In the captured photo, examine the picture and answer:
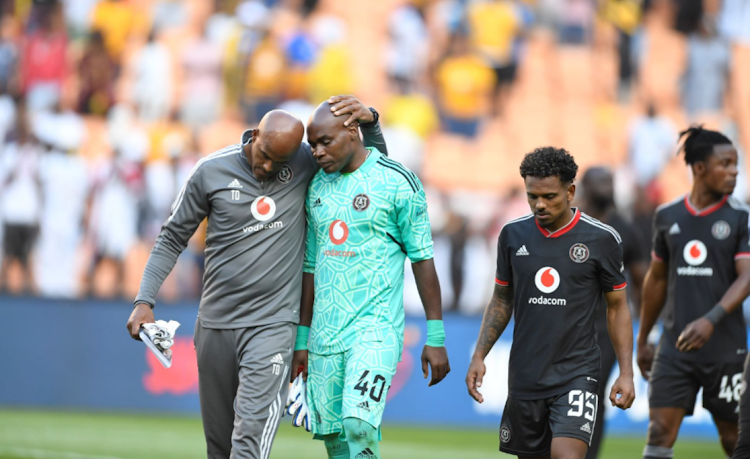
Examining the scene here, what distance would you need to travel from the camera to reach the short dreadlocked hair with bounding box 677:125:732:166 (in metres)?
7.20

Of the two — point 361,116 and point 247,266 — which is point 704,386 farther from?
point 247,266

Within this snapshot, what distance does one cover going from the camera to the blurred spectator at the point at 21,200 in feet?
47.7

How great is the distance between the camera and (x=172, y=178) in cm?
1541

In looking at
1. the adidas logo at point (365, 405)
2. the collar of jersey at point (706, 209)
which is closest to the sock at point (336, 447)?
the adidas logo at point (365, 405)

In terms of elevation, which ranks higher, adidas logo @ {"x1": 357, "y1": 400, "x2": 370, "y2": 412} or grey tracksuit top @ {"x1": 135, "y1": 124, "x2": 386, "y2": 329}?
grey tracksuit top @ {"x1": 135, "y1": 124, "x2": 386, "y2": 329}

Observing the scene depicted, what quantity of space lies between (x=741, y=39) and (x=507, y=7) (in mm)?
4819

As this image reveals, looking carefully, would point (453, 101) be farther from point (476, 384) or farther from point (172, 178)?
point (476, 384)

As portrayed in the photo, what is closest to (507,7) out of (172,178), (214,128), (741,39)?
(741,39)

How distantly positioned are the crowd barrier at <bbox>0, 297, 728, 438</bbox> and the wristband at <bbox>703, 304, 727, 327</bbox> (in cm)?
725

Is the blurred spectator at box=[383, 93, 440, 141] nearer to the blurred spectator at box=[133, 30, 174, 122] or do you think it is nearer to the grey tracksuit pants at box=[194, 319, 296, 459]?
the blurred spectator at box=[133, 30, 174, 122]

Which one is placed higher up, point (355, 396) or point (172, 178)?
point (172, 178)

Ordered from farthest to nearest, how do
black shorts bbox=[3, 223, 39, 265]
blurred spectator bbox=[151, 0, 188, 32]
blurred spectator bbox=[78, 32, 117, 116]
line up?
blurred spectator bbox=[151, 0, 188, 32]
blurred spectator bbox=[78, 32, 117, 116]
black shorts bbox=[3, 223, 39, 265]

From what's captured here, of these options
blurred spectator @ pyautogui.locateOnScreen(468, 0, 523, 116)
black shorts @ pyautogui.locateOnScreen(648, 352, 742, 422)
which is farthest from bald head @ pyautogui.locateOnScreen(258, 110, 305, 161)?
blurred spectator @ pyautogui.locateOnScreen(468, 0, 523, 116)

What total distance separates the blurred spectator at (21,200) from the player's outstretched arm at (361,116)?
381 inches
